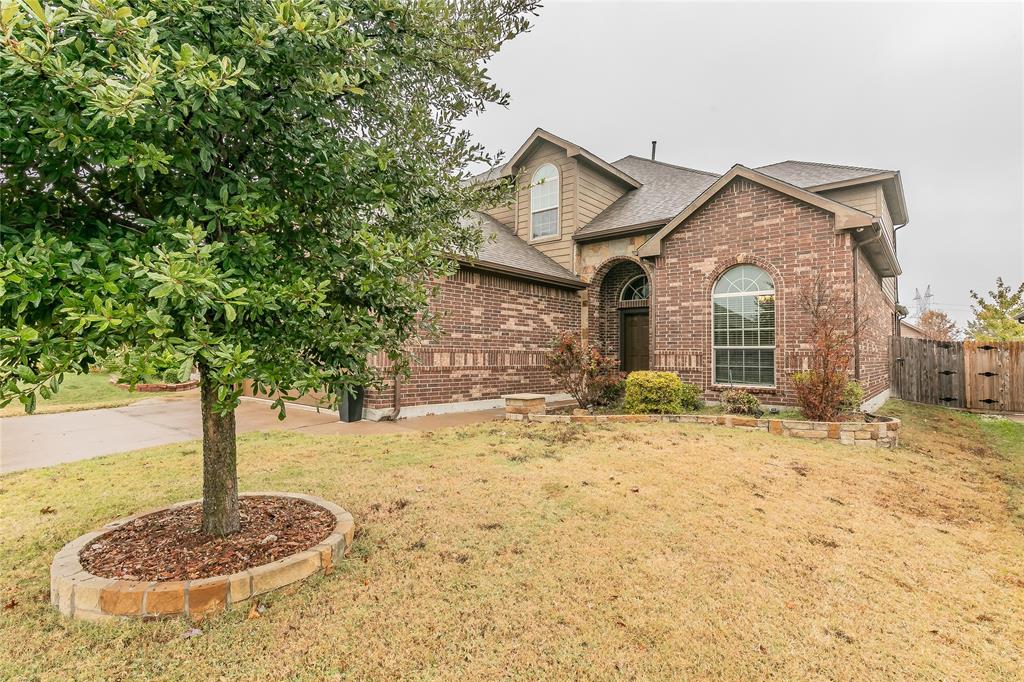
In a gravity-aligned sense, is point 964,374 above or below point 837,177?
below

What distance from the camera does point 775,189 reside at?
9812mm

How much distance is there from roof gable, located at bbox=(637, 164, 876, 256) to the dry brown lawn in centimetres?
485

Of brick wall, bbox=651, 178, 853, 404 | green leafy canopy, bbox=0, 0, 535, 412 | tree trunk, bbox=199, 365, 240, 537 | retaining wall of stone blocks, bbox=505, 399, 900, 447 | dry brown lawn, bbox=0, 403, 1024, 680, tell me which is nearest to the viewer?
green leafy canopy, bbox=0, 0, 535, 412

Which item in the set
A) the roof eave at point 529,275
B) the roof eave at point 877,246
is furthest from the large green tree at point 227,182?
the roof eave at point 877,246

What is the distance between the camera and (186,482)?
16.9ft

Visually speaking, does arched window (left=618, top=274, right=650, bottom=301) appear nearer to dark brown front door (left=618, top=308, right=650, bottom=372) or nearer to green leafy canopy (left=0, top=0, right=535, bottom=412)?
dark brown front door (left=618, top=308, right=650, bottom=372)

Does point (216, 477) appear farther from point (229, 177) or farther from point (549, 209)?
point (549, 209)

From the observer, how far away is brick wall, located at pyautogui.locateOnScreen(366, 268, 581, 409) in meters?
9.73

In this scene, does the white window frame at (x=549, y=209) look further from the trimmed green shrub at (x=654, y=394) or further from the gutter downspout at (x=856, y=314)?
the gutter downspout at (x=856, y=314)

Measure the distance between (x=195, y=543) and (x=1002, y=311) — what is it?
25636mm

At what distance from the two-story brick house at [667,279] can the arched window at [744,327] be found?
0.07 ft

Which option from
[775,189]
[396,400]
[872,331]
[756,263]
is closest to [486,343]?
[396,400]

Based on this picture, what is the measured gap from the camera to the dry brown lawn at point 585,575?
7.70 ft

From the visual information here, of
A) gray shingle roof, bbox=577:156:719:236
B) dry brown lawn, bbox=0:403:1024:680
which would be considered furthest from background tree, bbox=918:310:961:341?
dry brown lawn, bbox=0:403:1024:680
